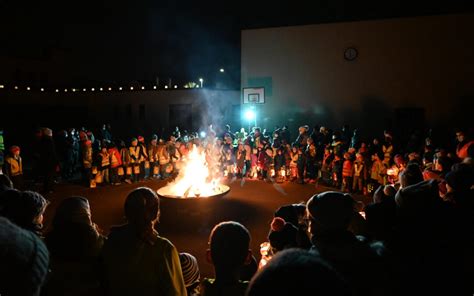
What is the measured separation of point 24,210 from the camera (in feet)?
11.4

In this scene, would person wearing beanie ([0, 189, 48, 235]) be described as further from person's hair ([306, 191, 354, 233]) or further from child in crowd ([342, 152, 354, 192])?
child in crowd ([342, 152, 354, 192])

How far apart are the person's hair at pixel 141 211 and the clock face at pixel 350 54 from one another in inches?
687

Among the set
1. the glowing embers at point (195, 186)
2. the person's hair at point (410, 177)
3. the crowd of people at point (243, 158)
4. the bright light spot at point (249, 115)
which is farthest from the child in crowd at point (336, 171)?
Answer: the bright light spot at point (249, 115)

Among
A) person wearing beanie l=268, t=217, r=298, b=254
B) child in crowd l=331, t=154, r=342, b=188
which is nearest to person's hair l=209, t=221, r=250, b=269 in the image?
person wearing beanie l=268, t=217, r=298, b=254

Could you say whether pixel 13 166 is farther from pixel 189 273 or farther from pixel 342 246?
pixel 342 246

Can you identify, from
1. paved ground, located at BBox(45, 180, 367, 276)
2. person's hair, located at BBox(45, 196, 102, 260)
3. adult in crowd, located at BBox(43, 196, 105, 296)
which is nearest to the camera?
adult in crowd, located at BBox(43, 196, 105, 296)

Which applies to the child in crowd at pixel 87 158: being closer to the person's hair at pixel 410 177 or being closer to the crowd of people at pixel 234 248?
the crowd of people at pixel 234 248

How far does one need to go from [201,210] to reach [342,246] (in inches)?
271

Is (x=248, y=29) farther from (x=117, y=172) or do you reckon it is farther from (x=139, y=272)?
(x=139, y=272)

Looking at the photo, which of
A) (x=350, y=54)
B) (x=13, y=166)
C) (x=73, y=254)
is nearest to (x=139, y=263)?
(x=73, y=254)

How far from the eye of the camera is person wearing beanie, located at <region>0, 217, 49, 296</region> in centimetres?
140

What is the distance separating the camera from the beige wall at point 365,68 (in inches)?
671

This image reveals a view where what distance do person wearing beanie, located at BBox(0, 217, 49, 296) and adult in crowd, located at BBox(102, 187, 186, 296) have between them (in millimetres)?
1641

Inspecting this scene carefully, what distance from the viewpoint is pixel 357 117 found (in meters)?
18.8
